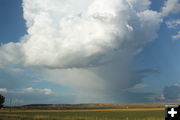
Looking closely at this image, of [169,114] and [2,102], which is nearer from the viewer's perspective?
[169,114]

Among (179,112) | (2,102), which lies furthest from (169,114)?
(2,102)

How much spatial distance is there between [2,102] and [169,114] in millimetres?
150124

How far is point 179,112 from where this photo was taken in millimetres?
8570

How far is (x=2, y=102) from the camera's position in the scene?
490 ft

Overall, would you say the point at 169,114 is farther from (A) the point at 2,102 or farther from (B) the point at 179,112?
(A) the point at 2,102

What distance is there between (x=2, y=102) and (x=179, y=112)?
150271mm

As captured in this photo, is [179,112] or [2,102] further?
[2,102]

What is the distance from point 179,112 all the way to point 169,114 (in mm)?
300

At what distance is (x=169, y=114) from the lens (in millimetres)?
8617
